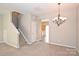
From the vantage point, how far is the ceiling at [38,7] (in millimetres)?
1922

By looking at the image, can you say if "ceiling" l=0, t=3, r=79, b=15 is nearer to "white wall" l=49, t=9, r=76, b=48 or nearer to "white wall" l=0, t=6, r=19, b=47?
"white wall" l=49, t=9, r=76, b=48

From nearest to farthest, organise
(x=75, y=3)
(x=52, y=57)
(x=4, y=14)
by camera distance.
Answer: (x=75, y=3), (x=52, y=57), (x=4, y=14)

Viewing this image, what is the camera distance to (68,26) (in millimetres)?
2100

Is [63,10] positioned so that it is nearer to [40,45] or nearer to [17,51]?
[40,45]

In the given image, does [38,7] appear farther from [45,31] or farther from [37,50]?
[37,50]

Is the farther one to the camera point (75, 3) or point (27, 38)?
point (27, 38)

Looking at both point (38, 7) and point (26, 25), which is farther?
point (26, 25)

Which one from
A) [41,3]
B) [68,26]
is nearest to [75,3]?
[68,26]

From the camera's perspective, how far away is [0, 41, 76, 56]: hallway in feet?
6.58

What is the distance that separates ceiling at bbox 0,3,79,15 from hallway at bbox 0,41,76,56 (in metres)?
0.65

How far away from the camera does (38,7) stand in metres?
2.03

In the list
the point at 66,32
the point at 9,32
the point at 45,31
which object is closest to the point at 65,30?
the point at 66,32

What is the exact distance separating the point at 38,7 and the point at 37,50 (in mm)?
833

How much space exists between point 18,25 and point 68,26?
1.00 meters
